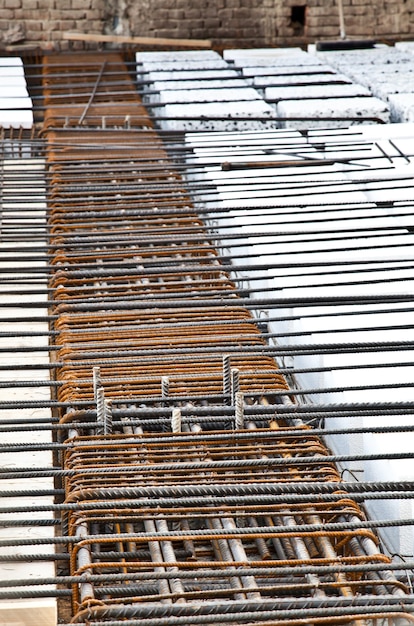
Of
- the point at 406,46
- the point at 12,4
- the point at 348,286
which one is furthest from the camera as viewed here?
the point at 12,4

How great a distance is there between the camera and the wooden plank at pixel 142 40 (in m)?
15.0

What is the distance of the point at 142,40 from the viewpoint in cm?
1505

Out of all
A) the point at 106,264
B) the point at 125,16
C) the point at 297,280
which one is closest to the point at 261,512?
the point at 297,280

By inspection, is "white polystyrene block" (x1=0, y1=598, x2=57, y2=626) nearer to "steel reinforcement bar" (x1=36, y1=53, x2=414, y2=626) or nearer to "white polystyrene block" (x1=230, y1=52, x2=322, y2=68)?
"steel reinforcement bar" (x1=36, y1=53, x2=414, y2=626)

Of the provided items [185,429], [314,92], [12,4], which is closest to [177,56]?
[12,4]

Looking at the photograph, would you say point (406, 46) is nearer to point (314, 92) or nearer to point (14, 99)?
point (314, 92)

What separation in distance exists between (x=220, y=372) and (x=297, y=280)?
1115 mm

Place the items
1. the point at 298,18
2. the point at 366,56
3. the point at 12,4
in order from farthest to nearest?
the point at 298,18 → the point at 12,4 → the point at 366,56

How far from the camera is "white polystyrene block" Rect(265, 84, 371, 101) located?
10852 mm

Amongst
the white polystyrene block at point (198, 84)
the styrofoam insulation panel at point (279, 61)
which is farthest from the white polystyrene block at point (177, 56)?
the white polystyrene block at point (198, 84)

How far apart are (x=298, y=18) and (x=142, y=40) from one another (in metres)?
2.17

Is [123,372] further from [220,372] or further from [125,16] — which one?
[125,16]

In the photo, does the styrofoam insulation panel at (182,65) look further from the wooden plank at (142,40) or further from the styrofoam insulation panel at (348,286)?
the styrofoam insulation panel at (348,286)

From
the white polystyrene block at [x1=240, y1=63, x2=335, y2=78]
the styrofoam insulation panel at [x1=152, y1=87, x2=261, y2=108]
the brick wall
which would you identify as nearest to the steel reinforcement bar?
the styrofoam insulation panel at [x1=152, y1=87, x2=261, y2=108]
